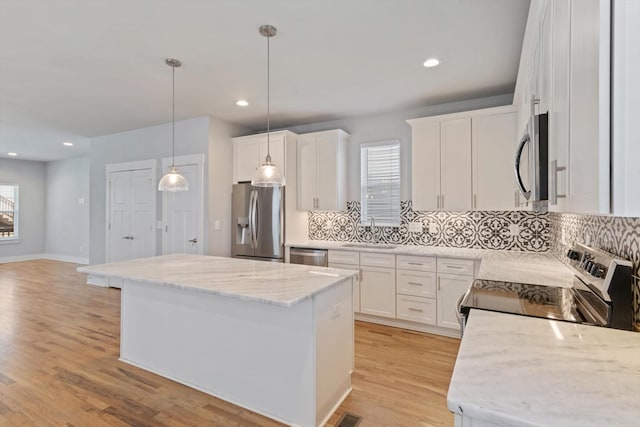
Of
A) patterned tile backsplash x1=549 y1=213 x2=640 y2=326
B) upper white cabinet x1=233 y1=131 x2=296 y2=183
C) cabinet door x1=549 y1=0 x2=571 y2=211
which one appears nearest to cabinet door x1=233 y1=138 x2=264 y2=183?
upper white cabinet x1=233 y1=131 x2=296 y2=183

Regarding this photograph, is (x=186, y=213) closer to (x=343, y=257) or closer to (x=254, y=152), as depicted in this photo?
(x=254, y=152)

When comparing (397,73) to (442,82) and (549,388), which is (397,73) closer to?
(442,82)

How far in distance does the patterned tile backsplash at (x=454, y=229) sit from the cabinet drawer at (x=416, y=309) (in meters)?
0.81

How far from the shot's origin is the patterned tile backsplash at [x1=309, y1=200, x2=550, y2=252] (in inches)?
136

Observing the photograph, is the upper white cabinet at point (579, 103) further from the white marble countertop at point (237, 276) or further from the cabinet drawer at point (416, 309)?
the cabinet drawer at point (416, 309)

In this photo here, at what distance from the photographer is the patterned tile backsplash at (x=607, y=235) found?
1.24m

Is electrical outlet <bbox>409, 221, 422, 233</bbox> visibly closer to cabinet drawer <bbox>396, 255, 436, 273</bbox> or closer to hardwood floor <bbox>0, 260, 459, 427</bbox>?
cabinet drawer <bbox>396, 255, 436, 273</bbox>

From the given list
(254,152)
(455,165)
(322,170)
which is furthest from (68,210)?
(455,165)

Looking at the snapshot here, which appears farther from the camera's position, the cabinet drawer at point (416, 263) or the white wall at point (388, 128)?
the white wall at point (388, 128)

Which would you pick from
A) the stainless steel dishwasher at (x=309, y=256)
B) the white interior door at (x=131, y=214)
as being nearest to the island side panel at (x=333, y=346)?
the stainless steel dishwasher at (x=309, y=256)

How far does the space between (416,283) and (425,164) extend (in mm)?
1386

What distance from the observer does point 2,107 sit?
4.07 m

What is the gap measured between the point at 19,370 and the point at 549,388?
3739 millimetres

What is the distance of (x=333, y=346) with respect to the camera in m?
2.13
